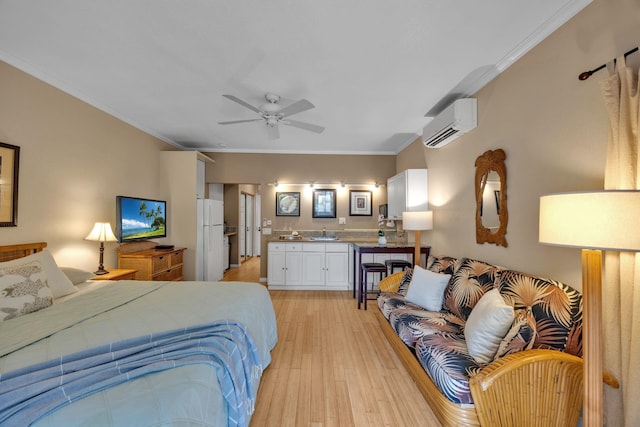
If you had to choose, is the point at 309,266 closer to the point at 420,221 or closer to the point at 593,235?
the point at 420,221

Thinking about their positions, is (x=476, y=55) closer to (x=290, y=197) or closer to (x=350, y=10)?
(x=350, y=10)

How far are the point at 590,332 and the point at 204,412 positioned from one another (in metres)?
1.73

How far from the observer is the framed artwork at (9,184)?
2219mm

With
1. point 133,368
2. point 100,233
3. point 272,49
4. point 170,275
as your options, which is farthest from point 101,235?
point 272,49

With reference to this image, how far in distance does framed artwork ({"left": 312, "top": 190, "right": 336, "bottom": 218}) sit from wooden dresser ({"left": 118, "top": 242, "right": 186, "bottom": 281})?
2.56 m

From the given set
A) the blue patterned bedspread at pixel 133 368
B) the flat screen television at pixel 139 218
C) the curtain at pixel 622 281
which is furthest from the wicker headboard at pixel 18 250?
the curtain at pixel 622 281

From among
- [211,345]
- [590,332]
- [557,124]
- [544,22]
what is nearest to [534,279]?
[590,332]

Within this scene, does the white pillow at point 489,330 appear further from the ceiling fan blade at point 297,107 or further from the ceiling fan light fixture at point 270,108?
the ceiling fan light fixture at point 270,108

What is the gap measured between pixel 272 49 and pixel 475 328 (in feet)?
8.33

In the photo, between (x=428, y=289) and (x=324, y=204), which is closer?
(x=428, y=289)

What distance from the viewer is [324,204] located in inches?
213

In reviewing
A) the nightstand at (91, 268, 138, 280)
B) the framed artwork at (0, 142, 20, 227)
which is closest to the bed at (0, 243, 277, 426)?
the framed artwork at (0, 142, 20, 227)

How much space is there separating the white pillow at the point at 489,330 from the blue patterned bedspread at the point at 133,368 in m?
A: 1.41

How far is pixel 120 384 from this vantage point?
105 centimetres
